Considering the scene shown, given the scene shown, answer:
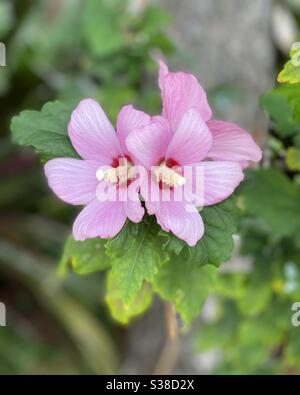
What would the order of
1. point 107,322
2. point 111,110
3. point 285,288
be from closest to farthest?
point 285,288 → point 111,110 → point 107,322

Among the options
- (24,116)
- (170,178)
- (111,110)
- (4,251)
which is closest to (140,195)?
(170,178)

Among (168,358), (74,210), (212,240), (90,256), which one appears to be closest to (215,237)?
(212,240)

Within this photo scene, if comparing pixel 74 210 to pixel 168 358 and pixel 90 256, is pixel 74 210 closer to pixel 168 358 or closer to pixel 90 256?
pixel 168 358

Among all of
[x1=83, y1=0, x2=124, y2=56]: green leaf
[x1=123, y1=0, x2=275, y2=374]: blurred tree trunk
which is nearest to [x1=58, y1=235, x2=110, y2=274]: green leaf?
[x1=83, y1=0, x2=124, y2=56]: green leaf

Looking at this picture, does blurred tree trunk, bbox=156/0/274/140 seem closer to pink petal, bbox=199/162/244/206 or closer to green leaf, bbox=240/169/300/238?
green leaf, bbox=240/169/300/238

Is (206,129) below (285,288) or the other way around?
the other way around
